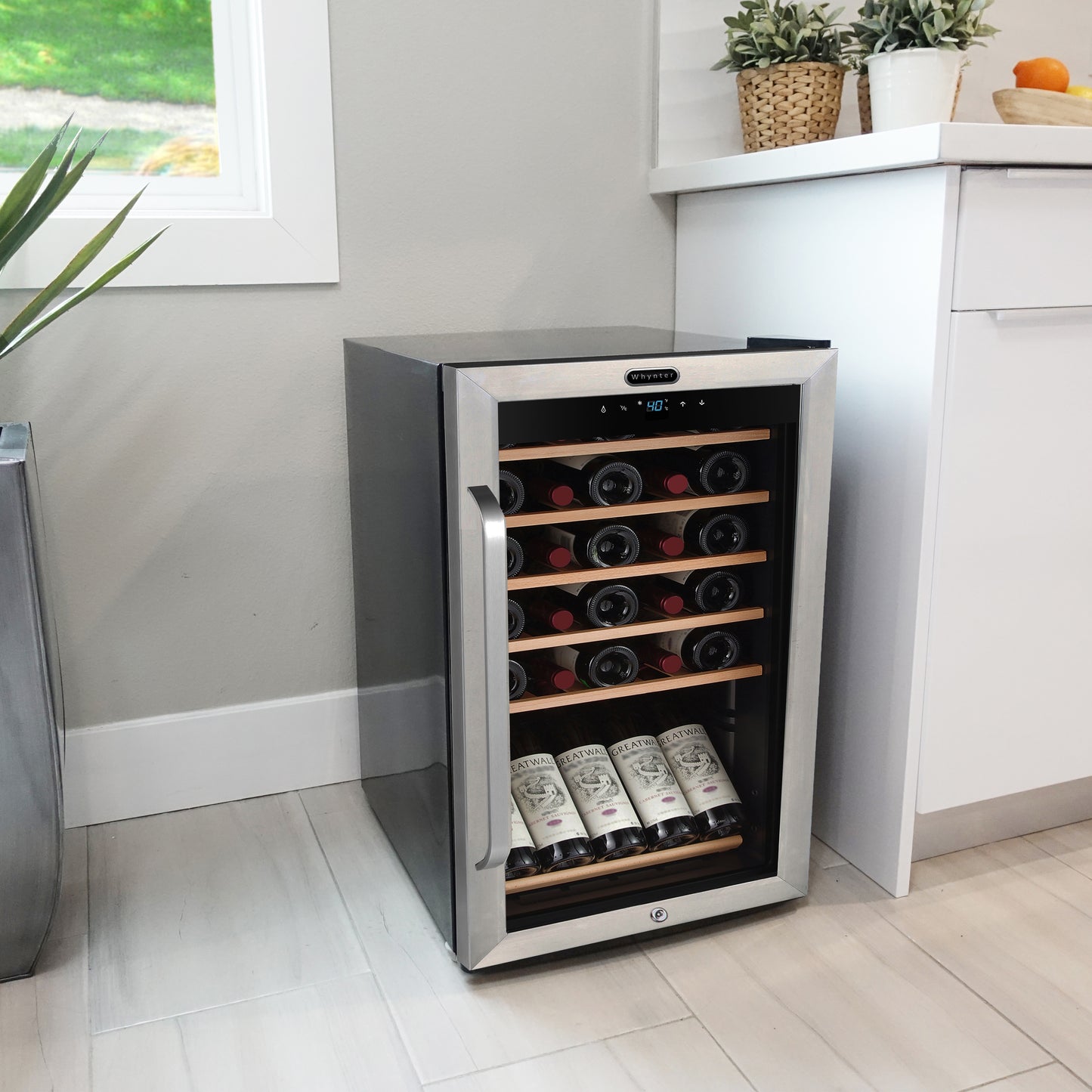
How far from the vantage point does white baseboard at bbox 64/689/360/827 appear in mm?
1777

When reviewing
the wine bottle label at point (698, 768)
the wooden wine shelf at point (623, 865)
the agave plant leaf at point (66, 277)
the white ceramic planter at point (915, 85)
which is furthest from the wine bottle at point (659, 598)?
the agave plant leaf at point (66, 277)

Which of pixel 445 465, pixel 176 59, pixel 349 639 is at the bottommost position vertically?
pixel 349 639

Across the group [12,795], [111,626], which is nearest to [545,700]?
[12,795]

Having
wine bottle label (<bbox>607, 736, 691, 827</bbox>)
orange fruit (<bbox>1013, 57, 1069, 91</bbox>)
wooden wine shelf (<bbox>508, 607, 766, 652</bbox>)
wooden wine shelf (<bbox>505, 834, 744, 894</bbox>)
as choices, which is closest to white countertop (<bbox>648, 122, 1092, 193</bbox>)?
orange fruit (<bbox>1013, 57, 1069, 91</bbox>)

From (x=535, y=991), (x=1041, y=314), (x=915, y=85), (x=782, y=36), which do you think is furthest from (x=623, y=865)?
(x=782, y=36)

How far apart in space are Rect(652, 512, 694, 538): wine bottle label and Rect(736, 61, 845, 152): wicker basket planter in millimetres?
632

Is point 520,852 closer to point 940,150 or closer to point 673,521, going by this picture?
point 673,521

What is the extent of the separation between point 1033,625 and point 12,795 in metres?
1.30

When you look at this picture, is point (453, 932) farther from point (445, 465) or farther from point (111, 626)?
point (111, 626)

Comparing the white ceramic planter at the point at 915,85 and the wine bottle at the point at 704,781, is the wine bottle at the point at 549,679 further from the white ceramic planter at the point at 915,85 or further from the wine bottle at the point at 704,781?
the white ceramic planter at the point at 915,85

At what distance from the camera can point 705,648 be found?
148 centimetres

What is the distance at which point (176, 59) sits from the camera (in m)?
1.72

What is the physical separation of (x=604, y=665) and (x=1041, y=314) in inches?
27.8

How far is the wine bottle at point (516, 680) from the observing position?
1390mm
